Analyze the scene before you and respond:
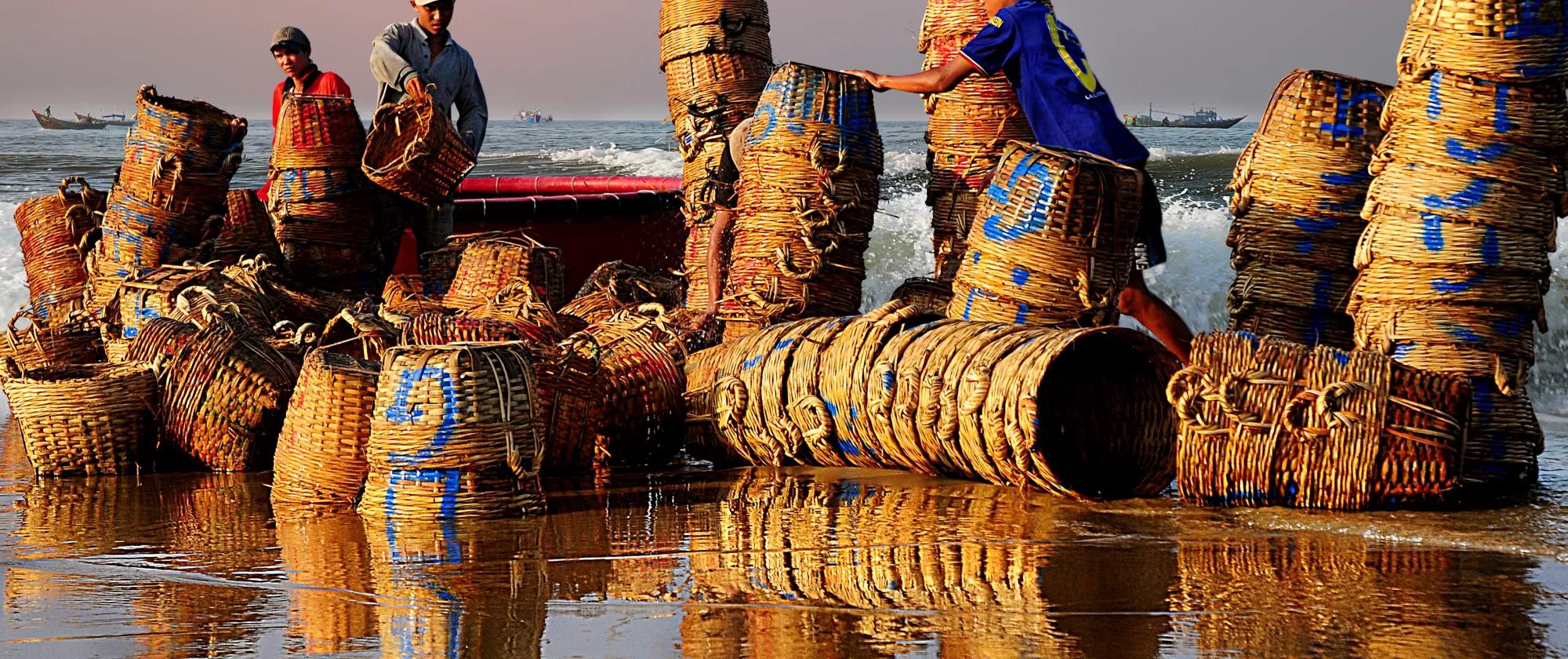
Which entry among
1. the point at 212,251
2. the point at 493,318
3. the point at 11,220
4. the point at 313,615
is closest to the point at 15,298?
the point at 11,220

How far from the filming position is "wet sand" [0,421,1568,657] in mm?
3494

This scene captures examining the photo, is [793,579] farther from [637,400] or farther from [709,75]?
[709,75]

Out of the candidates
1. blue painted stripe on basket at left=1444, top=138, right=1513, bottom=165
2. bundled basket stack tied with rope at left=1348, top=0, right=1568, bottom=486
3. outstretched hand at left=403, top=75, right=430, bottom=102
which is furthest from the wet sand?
outstretched hand at left=403, top=75, right=430, bottom=102

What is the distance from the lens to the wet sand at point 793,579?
3.49 m

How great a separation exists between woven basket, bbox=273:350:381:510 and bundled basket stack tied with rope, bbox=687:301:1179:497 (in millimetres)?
1391

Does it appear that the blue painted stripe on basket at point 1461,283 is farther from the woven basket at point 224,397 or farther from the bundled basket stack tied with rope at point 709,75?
the woven basket at point 224,397

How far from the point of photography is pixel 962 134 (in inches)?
309

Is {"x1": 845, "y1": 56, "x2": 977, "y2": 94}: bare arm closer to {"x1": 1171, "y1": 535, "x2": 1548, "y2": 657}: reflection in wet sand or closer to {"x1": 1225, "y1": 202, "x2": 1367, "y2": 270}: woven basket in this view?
{"x1": 1225, "y1": 202, "x2": 1367, "y2": 270}: woven basket

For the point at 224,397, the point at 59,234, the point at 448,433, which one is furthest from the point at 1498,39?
the point at 59,234

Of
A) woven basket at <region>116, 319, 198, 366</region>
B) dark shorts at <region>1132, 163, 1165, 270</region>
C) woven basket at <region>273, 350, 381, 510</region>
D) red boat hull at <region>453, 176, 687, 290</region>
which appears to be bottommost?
woven basket at <region>273, 350, 381, 510</region>

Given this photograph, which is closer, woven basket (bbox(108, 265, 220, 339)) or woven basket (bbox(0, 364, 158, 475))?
woven basket (bbox(0, 364, 158, 475))

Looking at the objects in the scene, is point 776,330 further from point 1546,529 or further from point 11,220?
point 11,220

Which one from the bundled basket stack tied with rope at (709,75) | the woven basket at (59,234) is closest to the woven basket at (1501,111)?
the bundled basket stack tied with rope at (709,75)

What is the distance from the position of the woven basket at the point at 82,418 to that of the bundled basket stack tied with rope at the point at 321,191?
2.02 meters
